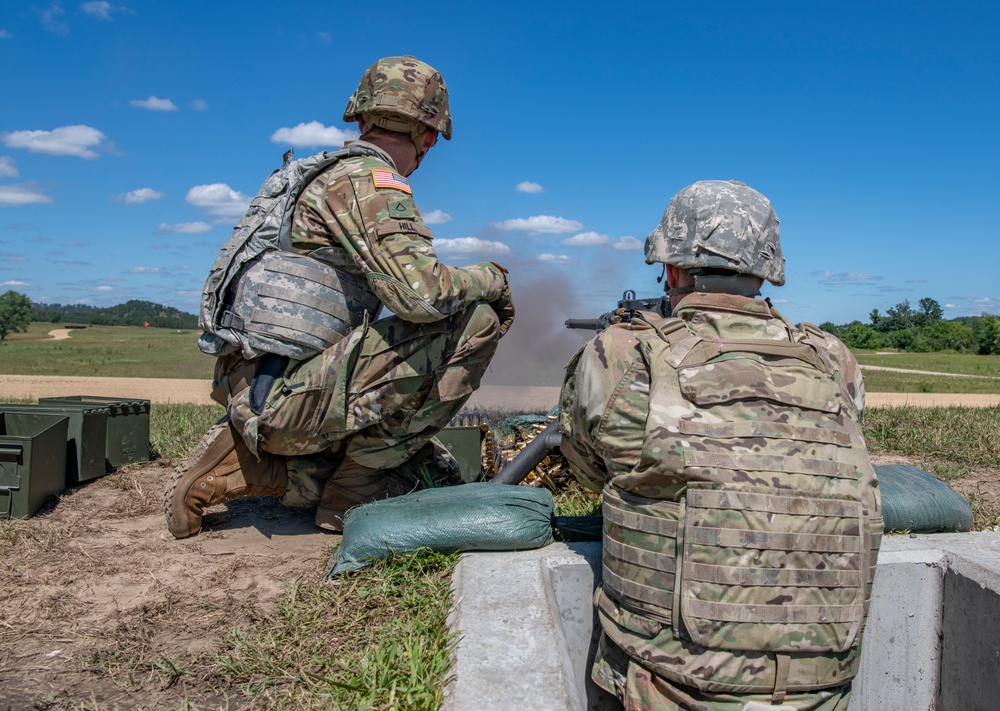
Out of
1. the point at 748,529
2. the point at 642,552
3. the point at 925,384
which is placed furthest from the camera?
the point at 925,384

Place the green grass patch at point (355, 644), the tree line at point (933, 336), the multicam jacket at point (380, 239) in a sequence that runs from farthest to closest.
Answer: the tree line at point (933, 336)
the multicam jacket at point (380, 239)
the green grass patch at point (355, 644)

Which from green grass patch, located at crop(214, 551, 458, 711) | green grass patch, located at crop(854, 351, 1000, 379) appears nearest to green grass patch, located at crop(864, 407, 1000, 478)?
green grass patch, located at crop(214, 551, 458, 711)

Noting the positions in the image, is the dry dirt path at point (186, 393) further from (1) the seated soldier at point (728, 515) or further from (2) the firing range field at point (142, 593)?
(1) the seated soldier at point (728, 515)

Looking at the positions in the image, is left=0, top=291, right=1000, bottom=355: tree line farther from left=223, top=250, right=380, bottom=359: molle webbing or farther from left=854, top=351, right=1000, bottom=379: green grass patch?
left=223, top=250, right=380, bottom=359: molle webbing

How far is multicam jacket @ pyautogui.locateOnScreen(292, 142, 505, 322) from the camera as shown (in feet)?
10.5

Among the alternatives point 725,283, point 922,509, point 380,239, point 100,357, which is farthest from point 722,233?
point 100,357

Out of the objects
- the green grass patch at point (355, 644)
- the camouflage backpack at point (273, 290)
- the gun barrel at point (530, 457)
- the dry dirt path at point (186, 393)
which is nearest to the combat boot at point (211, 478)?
the camouflage backpack at point (273, 290)

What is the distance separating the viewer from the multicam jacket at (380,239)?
3.21 m

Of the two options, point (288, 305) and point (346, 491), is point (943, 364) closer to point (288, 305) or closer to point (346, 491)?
point (346, 491)

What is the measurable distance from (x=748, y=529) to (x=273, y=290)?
7.19 feet

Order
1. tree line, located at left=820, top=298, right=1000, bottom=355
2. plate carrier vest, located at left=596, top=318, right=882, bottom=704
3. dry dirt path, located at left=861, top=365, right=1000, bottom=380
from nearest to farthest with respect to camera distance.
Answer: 1. plate carrier vest, located at left=596, top=318, right=882, bottom=704
2. dry dirt path, located at left=861, top=365, right=1000, bottom=380
3. tree line, located at left=820, top=298, right=1000, bottom=355

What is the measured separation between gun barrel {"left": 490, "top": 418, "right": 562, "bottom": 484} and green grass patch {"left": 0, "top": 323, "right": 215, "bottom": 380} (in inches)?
337

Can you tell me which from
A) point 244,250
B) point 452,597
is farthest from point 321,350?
point 452,597

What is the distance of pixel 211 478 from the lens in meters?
3.53
